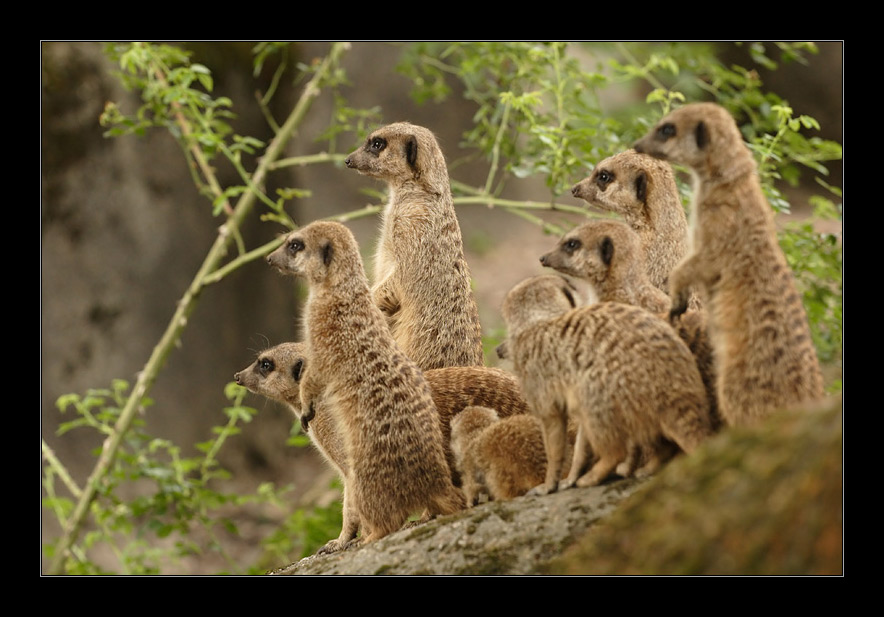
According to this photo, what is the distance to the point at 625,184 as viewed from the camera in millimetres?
4121

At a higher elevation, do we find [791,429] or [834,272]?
[834,272]

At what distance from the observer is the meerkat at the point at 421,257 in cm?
468

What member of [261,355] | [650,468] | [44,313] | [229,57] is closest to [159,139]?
[229,57]

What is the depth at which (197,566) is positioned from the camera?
9219 mm

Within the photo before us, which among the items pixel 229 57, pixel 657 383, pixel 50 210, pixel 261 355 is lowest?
pixel 657 383

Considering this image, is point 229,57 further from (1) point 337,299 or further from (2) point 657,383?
(2) point 657,383

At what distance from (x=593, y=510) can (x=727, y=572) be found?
3.02 feet

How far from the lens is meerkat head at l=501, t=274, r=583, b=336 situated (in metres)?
3.35

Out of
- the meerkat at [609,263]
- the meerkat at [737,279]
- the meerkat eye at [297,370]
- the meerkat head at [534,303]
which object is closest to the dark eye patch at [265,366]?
the meerkat eye at [297,370]

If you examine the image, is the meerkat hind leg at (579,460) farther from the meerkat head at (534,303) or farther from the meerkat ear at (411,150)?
the meerkat ear at (411,150)

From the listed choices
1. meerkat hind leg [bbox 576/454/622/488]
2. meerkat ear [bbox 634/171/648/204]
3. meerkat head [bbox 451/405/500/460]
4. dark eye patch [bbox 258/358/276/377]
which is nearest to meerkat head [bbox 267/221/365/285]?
dark eye patch [bbox 258/358/276/377]

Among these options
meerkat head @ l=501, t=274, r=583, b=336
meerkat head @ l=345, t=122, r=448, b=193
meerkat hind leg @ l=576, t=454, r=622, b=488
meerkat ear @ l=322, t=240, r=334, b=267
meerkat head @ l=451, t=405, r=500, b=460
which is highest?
meerkat head @ l=345, t=122, r=448, b=193

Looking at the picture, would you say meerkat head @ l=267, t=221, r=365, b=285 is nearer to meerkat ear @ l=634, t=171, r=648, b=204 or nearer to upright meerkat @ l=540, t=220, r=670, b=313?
upright meerkat @ l=540, t=220, r=670, b=313

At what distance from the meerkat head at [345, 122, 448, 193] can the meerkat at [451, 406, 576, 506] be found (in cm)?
173
